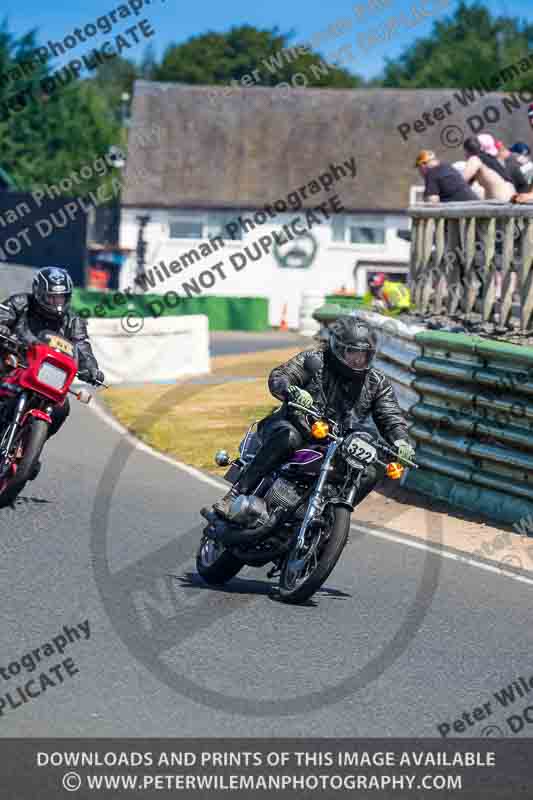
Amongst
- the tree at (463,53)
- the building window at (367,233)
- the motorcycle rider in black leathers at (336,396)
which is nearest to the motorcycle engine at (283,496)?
the motorcycle rider in black leathers at (336,396)

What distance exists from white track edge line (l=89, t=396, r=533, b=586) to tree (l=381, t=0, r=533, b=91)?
199 ft

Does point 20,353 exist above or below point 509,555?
above

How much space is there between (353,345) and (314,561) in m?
Answer: 1.20

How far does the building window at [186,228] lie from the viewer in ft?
198

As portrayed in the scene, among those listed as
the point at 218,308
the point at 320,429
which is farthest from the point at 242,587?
the point at 218,308

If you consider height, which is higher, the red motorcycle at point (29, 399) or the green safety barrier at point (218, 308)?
the red motorcycle at point (29, 399)

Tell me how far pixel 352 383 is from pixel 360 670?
6.92 ft

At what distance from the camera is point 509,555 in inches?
425

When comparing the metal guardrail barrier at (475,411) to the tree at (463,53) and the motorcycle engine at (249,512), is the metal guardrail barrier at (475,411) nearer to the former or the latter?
the motorcycle engine at (249,512)

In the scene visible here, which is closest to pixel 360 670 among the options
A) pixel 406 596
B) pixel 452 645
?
pixel 452 645

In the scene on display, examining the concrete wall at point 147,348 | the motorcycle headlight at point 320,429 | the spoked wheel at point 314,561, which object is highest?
the motorcycle headlight at point 320,429

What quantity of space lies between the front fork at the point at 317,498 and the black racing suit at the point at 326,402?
26 centimetres
